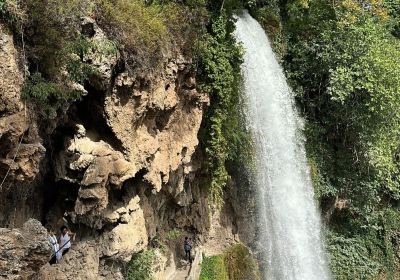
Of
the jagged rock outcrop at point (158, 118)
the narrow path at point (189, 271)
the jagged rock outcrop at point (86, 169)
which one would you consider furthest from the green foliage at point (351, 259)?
the jagged rock outcrop at point (86, 169)

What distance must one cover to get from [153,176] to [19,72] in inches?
176

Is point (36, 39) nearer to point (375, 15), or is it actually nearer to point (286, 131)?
point (286, 131)

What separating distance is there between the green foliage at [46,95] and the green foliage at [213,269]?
823cm

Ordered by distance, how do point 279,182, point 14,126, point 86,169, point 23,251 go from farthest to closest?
point 279,182 → point 86,169 → point 14,126 → point 23,251

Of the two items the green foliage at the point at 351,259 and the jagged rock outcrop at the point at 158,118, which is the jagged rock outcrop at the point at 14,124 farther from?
the green foliage at the point at 351,259

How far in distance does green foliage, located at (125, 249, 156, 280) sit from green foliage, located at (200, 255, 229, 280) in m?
3.54

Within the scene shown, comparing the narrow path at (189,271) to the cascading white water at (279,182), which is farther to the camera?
the cascading white water at (279,182)

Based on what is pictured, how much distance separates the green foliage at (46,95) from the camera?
806 centimetres

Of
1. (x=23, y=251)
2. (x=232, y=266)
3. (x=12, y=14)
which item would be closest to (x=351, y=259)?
(x=232, y=266)

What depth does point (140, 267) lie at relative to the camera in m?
11.9

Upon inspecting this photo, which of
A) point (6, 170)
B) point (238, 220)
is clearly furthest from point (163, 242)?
point (6, 170)

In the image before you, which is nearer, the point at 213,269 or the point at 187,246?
the point at 187,246

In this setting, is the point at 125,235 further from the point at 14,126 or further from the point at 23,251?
the point at 23,251

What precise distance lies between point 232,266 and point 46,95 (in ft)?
32.1
